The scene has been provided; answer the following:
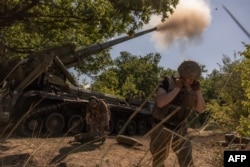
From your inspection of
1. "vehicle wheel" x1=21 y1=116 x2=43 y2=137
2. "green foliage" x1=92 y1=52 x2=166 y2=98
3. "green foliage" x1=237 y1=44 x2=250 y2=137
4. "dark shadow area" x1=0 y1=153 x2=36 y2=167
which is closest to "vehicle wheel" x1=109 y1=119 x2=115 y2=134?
"vehicle wheel" x1=21 y1=116 x2=43 y2=137

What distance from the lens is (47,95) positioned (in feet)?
48.2

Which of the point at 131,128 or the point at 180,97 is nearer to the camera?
the point at 180,97

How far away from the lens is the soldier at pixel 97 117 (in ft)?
39.0

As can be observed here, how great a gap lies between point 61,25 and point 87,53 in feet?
5.17

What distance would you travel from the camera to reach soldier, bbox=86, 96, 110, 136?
11.9m

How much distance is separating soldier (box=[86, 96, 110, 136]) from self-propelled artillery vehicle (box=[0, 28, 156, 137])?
151 centimetres

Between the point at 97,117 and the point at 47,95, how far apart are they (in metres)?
3.23

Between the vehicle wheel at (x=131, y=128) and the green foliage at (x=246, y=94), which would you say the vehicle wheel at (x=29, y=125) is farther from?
the green foliage at (x=246, y=94)

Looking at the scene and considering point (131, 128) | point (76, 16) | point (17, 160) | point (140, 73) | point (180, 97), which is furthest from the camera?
point (140, 73)

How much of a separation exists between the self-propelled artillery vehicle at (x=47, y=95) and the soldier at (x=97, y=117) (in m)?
1.51

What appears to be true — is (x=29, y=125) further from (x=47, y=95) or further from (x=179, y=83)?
(x=179, y=83)

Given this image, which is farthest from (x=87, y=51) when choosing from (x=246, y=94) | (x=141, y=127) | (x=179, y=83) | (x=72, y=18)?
(x=179, y=83)

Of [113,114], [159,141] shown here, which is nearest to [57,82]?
[113,114]

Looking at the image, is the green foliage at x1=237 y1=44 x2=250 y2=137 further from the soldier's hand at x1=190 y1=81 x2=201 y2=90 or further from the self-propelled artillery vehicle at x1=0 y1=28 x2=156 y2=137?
the soldier's hand at x1=190 y1=81 x2=201 y2=90
